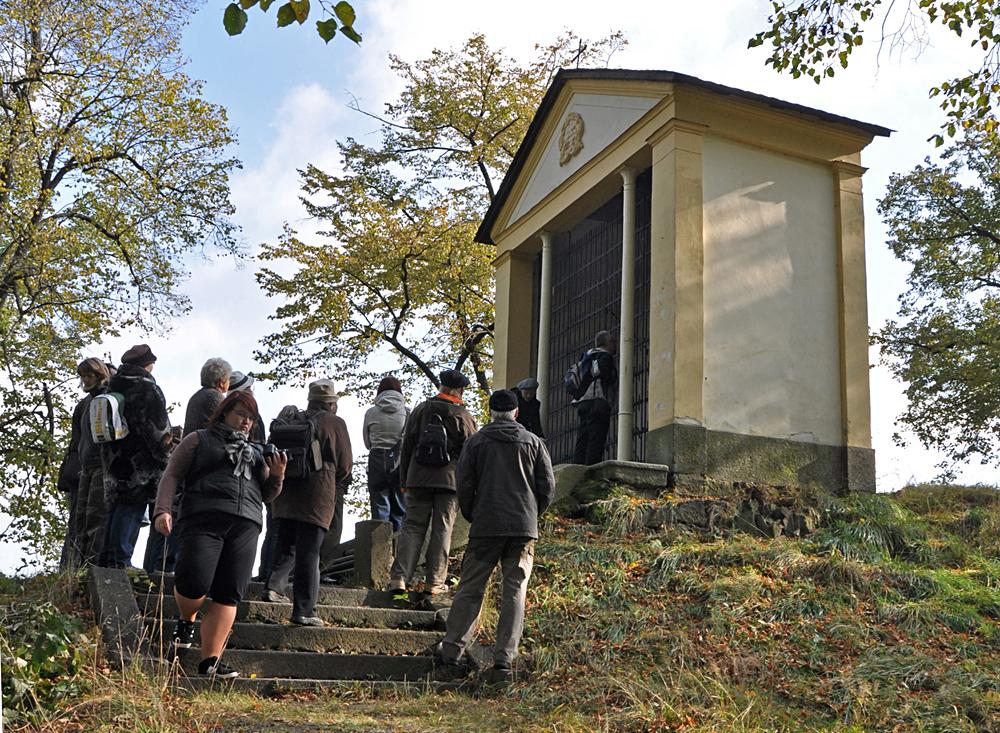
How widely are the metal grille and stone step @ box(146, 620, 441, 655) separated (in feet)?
17.5

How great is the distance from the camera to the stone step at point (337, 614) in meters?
7.50

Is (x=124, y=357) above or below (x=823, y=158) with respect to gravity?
below

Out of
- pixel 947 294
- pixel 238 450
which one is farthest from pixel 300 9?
pixel 947 294

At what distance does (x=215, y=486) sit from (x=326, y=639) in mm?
1696

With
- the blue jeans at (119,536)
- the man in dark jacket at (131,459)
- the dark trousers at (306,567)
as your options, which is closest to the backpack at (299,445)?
the dark trousers at (306,567)

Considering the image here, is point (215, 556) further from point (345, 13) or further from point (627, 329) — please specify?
point (627, 329)

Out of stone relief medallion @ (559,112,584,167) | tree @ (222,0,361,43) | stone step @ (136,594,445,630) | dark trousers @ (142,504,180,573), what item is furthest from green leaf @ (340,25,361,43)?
stone relief medallion @ (559,112,584,167)

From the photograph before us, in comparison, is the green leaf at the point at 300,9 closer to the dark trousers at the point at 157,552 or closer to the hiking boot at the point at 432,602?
the hiking boot at the point at 432,602

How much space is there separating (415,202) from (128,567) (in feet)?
53.9

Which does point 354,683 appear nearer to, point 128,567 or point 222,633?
point 222,633

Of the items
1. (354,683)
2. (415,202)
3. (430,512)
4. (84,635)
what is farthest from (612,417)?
(415,202)

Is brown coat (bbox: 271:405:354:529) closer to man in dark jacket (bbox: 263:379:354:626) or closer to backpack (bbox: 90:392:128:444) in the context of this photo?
man in dark jacket (bbox: 263:379:354:626)

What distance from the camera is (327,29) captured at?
510 cm

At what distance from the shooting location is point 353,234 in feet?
71.8
